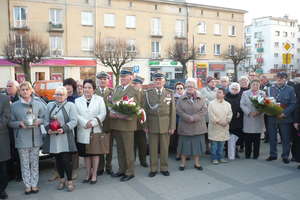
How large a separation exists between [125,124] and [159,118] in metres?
0.69

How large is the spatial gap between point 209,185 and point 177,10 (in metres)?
36.9

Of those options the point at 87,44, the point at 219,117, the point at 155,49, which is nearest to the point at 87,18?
the point at 87,44

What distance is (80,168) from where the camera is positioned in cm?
623

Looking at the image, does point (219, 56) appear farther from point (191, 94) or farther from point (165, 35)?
point (191, 94)

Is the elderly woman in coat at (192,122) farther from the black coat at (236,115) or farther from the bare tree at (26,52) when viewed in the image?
the bare tree at (26,52)

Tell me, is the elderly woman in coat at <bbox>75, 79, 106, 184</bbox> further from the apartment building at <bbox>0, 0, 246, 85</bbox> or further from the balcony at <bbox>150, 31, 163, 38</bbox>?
the balcony at <bbox>150, 31, 163, 38</bbox>

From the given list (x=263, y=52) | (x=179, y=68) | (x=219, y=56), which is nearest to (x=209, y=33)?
(x=219, y=56)

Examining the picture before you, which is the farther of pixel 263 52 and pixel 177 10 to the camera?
pixel 263 52

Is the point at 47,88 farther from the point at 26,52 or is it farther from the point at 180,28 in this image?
the point at 180,28

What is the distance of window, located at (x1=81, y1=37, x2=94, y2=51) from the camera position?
3384 centimetres

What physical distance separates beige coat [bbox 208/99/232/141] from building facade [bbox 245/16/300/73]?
193 ft

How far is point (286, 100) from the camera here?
6285 millimetres

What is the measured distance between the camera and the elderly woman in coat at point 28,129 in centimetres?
464

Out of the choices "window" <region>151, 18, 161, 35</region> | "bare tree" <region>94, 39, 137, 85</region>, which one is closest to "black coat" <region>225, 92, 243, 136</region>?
"bare tree" <region>94, 39, 137, 85</region>
